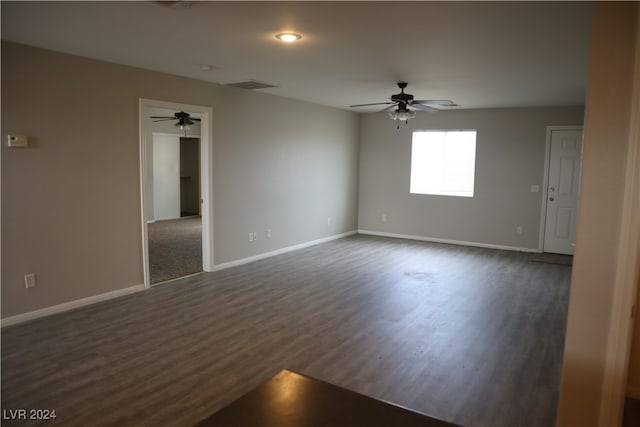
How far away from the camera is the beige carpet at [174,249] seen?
226 inches

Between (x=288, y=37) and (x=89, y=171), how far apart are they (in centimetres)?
246

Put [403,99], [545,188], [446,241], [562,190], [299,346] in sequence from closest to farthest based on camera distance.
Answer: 1. [299,346]
2. [403,99]
3. [562,190]
4. [545,188]
5. [446,241]

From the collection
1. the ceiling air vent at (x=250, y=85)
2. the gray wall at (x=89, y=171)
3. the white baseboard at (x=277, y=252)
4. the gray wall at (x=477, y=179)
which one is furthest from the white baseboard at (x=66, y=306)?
the gray wall at (x=477, y=179)

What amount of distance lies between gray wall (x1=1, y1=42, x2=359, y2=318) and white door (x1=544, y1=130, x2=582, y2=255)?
4742 mm

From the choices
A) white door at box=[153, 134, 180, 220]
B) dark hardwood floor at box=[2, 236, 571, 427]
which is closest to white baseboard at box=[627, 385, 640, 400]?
dark hardwood floor at box=[2, 236, 571, 427]

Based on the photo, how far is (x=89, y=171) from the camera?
14.2 feet

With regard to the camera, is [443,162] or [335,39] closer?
[335,39]

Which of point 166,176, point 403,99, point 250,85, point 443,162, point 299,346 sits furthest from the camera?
point 166,176

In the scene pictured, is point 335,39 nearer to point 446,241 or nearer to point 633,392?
point 633,392

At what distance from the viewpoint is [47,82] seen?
155 inches

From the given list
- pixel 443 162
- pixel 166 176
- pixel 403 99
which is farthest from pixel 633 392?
pixel 166 176

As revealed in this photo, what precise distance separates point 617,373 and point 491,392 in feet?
3.37

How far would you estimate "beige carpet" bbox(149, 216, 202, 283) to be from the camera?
5.75m

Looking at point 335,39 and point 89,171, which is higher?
point 335,39
